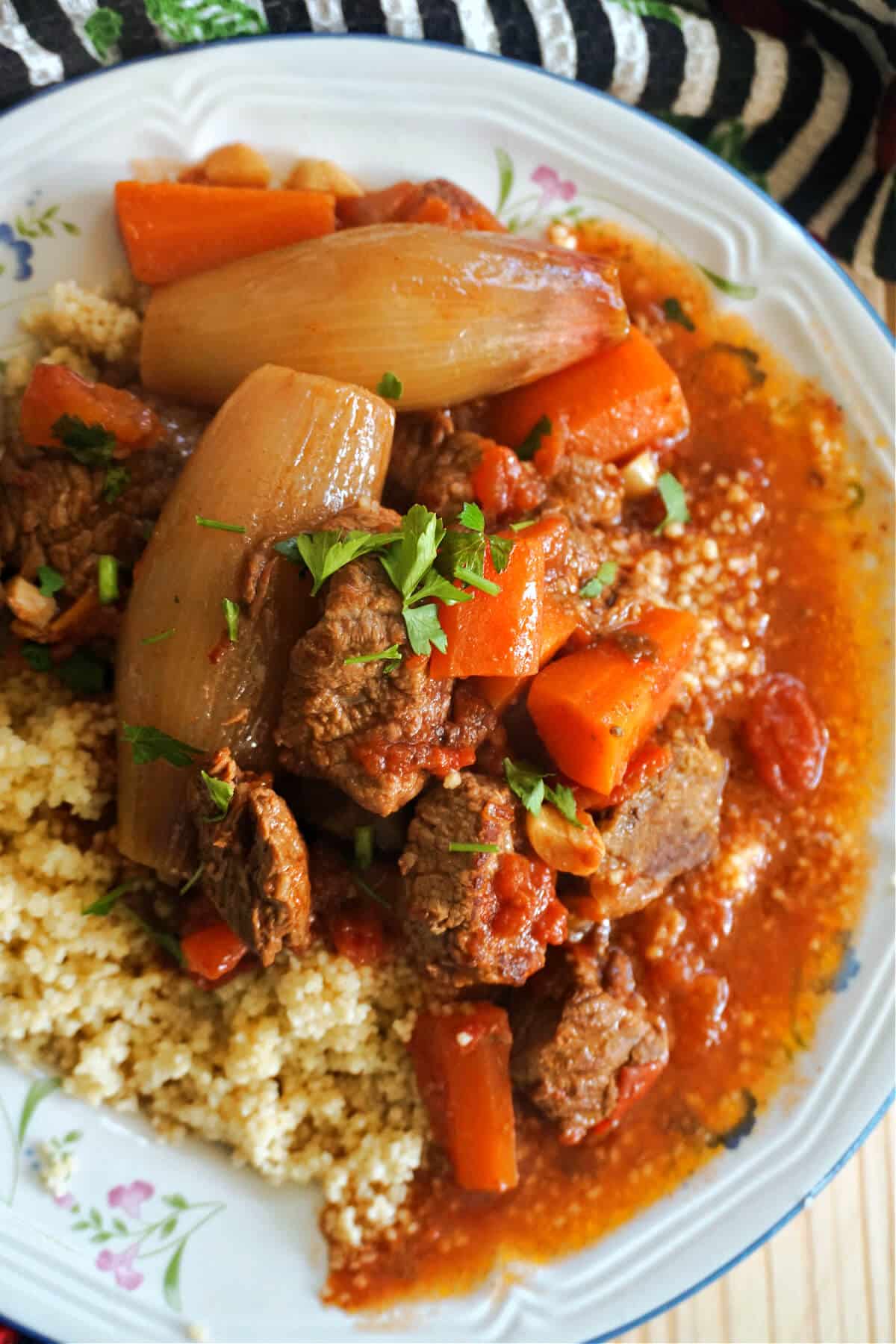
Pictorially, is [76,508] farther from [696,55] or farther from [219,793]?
[696,55]

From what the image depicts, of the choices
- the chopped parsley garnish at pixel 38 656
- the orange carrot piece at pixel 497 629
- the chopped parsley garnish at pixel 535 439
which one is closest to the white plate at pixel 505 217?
the chopped parsley garnish at pixel 535 439

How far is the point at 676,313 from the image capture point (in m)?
3.69

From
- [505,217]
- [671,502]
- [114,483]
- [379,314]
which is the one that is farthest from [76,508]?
[671,502]

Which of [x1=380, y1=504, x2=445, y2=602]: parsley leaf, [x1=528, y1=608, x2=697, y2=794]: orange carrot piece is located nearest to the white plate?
[x1=528, y1=608, x2=697, y2=794]: orange carrot piece

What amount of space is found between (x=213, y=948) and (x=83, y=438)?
1438 mm

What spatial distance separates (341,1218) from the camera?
3145mm

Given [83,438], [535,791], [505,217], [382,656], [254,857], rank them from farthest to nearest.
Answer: [505,217]
[83,438]
[535,791]
[254,857]
[382,656]

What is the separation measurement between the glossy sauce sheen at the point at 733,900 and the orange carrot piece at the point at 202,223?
3.41 feet

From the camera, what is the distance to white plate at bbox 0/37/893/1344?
3070 millimetres

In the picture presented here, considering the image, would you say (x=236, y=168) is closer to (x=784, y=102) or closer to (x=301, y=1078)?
(x=784, y=102)

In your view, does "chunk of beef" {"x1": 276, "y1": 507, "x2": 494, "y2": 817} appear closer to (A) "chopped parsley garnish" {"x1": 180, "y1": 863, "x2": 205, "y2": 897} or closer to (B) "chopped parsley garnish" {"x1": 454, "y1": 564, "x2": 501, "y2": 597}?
(B) "chopped parsley garnish" {"x1": 454, "y1": 564, "x2": 501, "y2": 597}

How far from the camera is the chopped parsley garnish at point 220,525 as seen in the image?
275 cm

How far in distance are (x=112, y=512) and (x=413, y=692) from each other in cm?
105

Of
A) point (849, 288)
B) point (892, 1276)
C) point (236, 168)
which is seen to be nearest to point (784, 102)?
point (849, 288)
